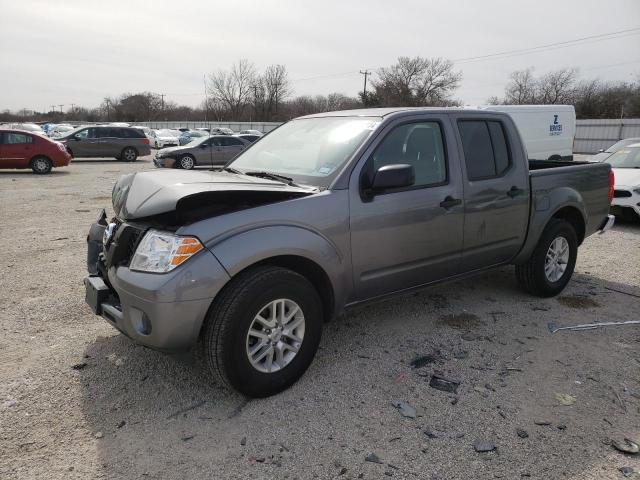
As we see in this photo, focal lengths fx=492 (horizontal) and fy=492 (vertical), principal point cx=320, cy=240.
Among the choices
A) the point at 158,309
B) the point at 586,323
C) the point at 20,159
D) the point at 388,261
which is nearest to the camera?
the point at 158,309

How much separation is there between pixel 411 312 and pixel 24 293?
3.81 metres

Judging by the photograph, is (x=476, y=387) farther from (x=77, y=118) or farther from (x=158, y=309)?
(x=77, y=118)

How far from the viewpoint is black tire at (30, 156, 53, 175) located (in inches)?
675

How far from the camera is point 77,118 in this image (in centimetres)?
11138

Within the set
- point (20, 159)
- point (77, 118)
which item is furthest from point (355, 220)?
point (77, 118)

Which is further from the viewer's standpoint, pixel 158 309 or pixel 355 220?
pixel 355 220

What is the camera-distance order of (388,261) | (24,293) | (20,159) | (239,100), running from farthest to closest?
(239,100), (20,159), (24,293), (388,261)

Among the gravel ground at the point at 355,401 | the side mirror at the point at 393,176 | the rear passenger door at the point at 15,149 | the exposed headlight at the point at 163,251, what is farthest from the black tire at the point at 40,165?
the side mirror at the point at 393,176

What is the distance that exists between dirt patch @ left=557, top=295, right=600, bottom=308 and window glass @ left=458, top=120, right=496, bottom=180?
1655 millimetres

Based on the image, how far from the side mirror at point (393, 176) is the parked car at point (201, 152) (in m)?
15.9

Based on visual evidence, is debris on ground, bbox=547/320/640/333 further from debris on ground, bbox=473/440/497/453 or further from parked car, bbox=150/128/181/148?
parked car, bbox=150/128/181/148

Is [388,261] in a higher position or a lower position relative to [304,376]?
higher

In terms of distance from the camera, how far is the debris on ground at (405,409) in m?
3.00

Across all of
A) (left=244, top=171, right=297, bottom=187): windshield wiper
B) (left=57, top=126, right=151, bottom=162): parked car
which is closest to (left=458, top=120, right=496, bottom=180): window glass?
(left=244, top=171, right=297, bottom=187): windshield wiper
